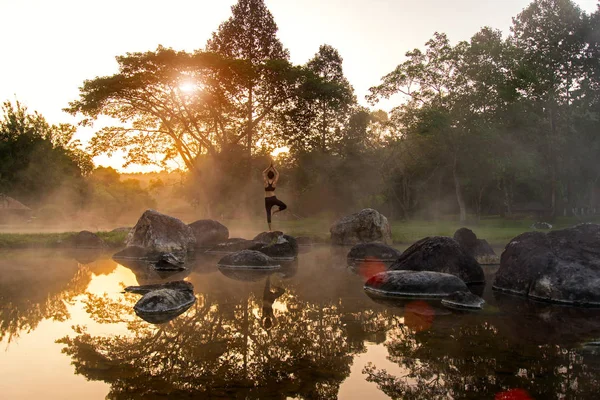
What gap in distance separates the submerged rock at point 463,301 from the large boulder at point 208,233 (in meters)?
14.8

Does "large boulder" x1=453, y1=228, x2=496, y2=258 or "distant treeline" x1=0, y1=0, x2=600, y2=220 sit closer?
"large boulder" x1=453, y1=228, x2=496, y2=258

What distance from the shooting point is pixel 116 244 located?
23281 mm

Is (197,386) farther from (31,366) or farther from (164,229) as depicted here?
(164,229)

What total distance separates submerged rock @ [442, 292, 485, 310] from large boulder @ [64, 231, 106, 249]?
56.8 ft

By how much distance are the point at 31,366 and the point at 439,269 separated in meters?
9.93

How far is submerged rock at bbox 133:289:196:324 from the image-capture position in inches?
352

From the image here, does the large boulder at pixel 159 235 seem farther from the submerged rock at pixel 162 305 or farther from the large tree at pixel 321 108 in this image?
the large tree at pixel 321 108

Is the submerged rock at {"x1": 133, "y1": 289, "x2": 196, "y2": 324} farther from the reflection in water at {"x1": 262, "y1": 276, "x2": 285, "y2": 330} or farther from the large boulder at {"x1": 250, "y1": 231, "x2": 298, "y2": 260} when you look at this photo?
the large boulder at {"x1": 250, "y1": 231, "x2": 298, "y2": 260}

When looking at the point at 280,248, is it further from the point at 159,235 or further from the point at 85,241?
the point at 85,241

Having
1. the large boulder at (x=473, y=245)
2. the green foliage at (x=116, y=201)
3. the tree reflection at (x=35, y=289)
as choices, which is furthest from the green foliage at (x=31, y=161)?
the large boulder at (x=473, y=245)

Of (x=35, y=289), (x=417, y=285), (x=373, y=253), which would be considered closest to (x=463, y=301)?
(x=417, y=285)

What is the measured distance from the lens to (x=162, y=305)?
937 centimetres

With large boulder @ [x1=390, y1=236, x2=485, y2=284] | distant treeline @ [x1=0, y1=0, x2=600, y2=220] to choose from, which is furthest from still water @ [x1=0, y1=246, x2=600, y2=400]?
distant treeline @ [x1=0, y1=0, x2=600, y2=220]

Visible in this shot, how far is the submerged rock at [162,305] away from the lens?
29.3ft
